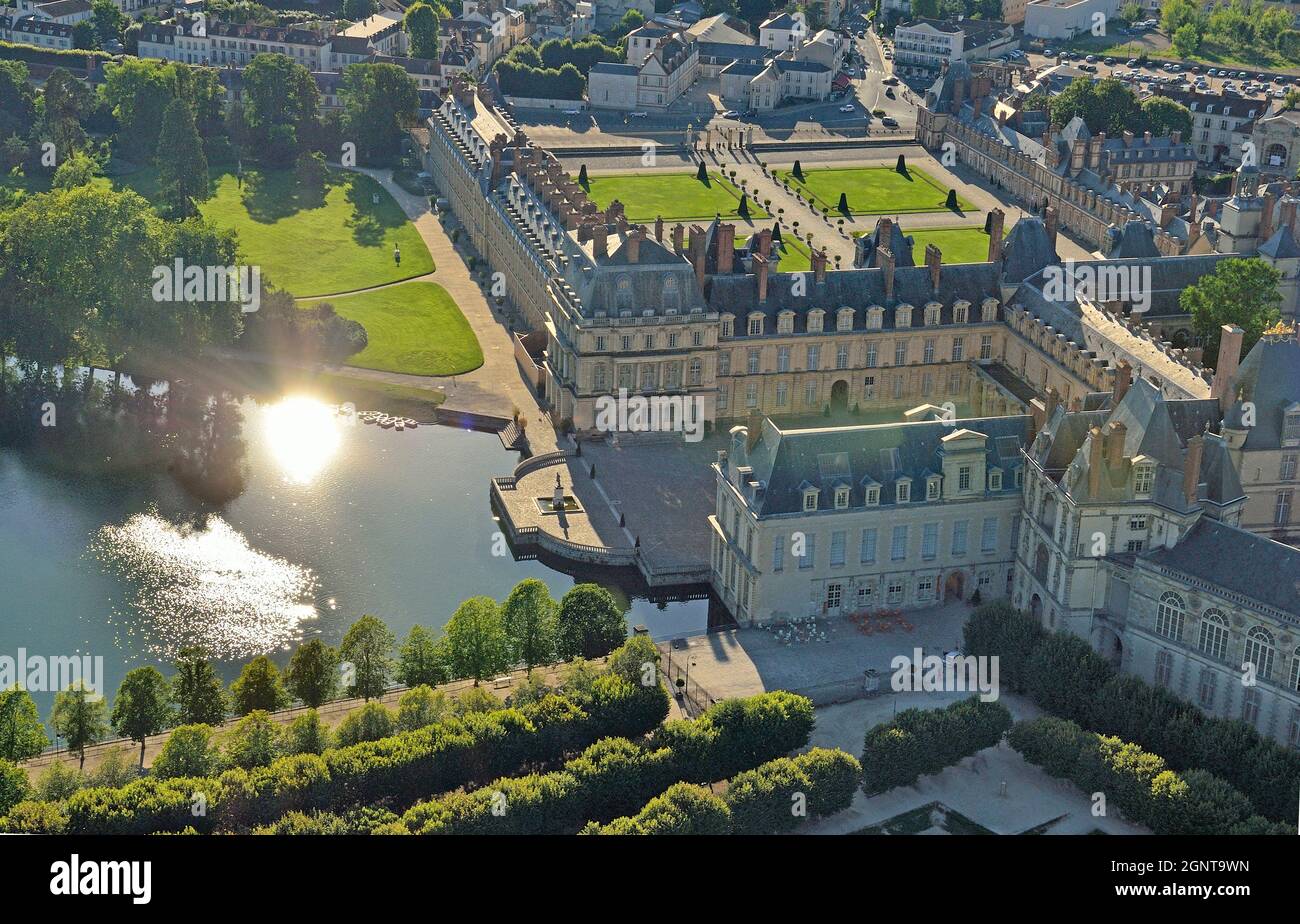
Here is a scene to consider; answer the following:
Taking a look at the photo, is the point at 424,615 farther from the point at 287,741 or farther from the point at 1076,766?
the point at 1076,766

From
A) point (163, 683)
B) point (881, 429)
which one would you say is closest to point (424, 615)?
point (163, 683)

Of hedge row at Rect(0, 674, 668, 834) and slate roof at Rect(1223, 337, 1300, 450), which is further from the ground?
slate roof at Rect(1223, 337, 1300, 450)

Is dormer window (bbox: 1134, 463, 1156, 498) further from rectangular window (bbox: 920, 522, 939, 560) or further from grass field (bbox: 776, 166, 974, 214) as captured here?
grass field (bbox: 776, 166, 974, 214)

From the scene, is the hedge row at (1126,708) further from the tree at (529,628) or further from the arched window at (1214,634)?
the tree at (529,628)

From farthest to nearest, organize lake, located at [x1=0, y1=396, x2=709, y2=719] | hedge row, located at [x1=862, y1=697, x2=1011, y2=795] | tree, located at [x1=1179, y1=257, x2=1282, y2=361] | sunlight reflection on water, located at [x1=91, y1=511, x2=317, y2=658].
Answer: tree, located at [x1=1179, y1=257, x2=1282, y2=361] → lake, located at [x1=0, y1=396, x2=709, y2=719] → sunlight reflection on water, located at [x1=91, y1=511, x2=317, y2=658] → hedge row, located at [x1=862, y1=697, x2=1011, y2=795]

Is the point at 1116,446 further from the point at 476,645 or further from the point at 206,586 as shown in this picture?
the point at 206,586

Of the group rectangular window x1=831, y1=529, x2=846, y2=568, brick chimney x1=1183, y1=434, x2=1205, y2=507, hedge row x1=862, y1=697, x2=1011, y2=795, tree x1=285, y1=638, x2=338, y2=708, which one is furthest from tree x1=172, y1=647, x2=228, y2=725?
brick chimney x1=1183, y1=434, x2=1205, y2=507

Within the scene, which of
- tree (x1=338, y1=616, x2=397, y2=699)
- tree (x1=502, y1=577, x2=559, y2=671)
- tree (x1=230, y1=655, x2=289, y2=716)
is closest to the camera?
tree (x1=230, y1=655, x2=289, y2=716)
